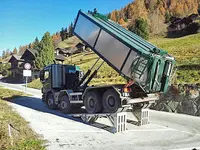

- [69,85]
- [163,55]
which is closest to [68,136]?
[163,55]

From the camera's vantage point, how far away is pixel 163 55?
9117mm

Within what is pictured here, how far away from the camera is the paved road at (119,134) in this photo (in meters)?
7.23

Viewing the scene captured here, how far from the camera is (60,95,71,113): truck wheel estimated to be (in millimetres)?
12538

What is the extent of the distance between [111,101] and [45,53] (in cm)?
3937

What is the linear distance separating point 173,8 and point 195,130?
141 m

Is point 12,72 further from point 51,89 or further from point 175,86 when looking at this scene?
point 175,86

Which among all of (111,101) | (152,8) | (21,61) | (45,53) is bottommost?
(111,101)

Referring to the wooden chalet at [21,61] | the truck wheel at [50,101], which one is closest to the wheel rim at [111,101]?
the truck wheel at [50,101]

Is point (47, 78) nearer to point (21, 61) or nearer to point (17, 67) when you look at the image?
point (17, 67)

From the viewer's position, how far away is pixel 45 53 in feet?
154

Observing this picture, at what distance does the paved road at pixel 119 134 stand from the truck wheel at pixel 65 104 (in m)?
0.98

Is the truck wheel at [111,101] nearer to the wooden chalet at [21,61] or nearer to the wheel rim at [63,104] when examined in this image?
the wheel rim at [63,104]

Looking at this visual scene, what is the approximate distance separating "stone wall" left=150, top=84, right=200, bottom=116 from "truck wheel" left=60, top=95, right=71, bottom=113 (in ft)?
18.5

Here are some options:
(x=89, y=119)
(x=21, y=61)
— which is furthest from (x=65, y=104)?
(x=21, y=61)
